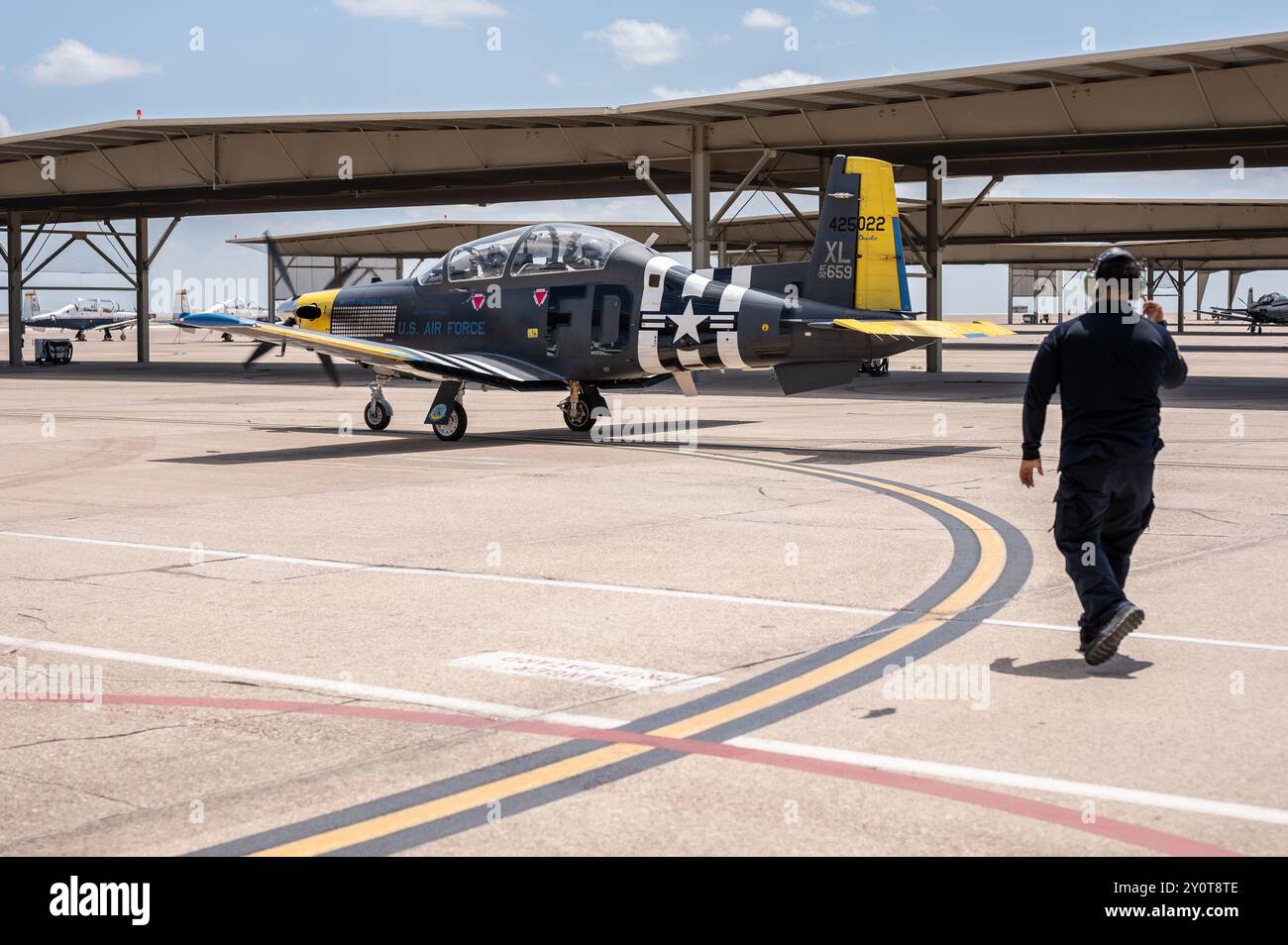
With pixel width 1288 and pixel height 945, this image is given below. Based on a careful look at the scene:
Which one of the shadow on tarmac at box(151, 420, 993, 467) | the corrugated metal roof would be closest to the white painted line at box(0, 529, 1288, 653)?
the shadow on tarmac at box(151, 420, 993, 467)

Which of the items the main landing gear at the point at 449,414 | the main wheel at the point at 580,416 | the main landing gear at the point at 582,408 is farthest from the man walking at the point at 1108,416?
the main wheel at the point at 580,416

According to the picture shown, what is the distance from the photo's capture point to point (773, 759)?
5.73 meters

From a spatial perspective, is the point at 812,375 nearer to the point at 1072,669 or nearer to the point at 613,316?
the point at 613,316

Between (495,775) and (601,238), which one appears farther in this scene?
(601,238)

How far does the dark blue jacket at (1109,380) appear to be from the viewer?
7.52m

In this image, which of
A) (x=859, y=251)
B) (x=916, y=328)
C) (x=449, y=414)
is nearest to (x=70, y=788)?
(x=916, y=328)

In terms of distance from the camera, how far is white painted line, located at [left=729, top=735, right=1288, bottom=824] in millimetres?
5059

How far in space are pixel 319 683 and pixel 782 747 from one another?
2.43 meters

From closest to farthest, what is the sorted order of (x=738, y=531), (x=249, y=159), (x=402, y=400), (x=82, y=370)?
(x=738, y=531) < (x=402, y=400) < (x=249, y=159) < (x=82, y=370)

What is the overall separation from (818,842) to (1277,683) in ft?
10.5

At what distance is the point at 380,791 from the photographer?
5.39 m

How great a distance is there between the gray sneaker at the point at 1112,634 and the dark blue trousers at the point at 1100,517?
177mm

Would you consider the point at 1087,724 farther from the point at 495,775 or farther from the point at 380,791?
the point at 380,791

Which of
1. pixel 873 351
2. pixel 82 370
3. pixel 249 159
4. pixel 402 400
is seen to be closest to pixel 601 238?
pixel 873 351
